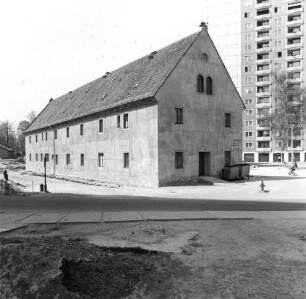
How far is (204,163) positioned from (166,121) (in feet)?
17.6

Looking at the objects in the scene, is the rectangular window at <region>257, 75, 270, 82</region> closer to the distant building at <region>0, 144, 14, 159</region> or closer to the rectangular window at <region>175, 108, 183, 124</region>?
the rectangular window at <region>175, 108, 183, 124</region>

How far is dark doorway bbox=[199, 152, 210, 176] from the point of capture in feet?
85.2

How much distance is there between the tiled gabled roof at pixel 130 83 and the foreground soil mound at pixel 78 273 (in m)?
17.6

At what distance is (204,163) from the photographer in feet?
86.0

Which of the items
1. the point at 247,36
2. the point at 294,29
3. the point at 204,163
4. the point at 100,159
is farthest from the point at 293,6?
the point at 100,159

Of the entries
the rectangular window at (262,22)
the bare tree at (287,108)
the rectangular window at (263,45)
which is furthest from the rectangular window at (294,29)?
the bare tree at (287,108)

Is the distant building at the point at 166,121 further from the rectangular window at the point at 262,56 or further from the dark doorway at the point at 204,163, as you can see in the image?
the rectangular window at the point at 262,56

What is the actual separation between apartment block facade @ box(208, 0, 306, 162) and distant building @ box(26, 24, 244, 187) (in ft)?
161

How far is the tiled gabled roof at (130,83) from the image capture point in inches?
979

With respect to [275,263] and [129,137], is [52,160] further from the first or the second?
[275,263]

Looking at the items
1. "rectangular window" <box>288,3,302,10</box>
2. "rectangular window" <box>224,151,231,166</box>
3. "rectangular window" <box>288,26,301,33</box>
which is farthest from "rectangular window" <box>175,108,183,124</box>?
"rectangular window" <box>288,3,302,10</box>

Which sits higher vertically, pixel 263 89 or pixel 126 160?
pixel 263 89

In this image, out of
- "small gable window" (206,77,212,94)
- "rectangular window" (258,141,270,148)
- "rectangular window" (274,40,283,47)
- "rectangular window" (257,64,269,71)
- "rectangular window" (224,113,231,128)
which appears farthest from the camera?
"rectangular window" (257,64,269,71)

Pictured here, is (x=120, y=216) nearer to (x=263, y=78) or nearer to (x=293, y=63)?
(x=263, y=78)
